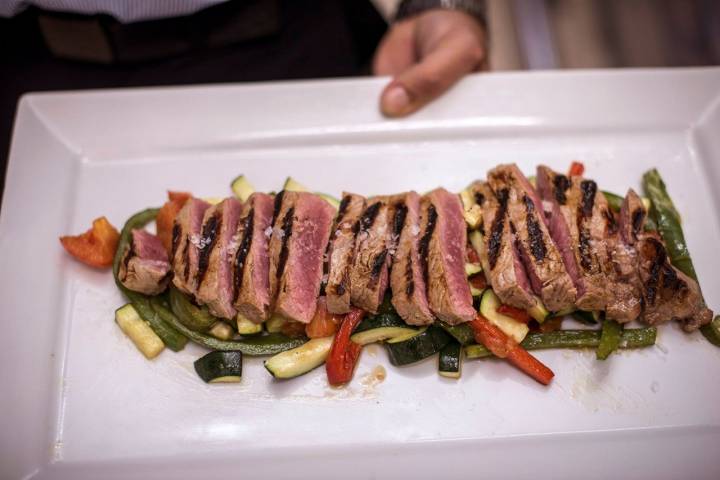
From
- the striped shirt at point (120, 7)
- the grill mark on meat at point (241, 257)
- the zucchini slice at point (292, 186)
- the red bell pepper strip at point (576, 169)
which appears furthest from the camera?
the red bell pepper strip at point (576, 169)

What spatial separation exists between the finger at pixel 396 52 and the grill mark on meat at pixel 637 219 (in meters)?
2.53

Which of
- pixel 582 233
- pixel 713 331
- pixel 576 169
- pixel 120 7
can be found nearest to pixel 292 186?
pixel 120 7

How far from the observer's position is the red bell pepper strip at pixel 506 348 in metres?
3.63

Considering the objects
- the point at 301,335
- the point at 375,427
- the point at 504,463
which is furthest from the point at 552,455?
the point at 301,335

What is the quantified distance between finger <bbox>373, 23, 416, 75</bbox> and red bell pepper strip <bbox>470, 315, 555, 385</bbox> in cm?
275

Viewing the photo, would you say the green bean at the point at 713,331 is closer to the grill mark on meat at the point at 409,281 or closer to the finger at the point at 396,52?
the grill mark on meat at the point at 409,281

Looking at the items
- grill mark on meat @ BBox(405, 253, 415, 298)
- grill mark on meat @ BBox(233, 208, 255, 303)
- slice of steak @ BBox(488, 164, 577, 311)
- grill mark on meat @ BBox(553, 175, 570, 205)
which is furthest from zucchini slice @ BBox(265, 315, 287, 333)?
grill mark on meat @ BBox(553, 175, 570, 205)

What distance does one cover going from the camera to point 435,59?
14.7 ft

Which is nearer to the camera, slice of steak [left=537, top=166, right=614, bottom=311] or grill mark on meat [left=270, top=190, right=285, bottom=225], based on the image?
slice of steak [left=537, top=166, right=614, bottom=311]

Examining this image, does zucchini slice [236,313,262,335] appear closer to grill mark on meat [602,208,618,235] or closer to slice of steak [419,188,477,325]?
slice of steak [419,188,477,325]

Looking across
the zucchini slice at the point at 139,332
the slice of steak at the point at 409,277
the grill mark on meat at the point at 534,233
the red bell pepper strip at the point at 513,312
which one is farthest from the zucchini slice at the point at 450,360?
the zucchini slice at the point at 139,332

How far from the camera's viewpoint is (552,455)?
3.50 meters

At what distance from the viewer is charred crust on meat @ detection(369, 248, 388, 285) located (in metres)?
3.50

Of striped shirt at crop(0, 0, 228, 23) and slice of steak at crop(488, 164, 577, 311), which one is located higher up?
striped shirt at crop(0, 0, 228, 23)
